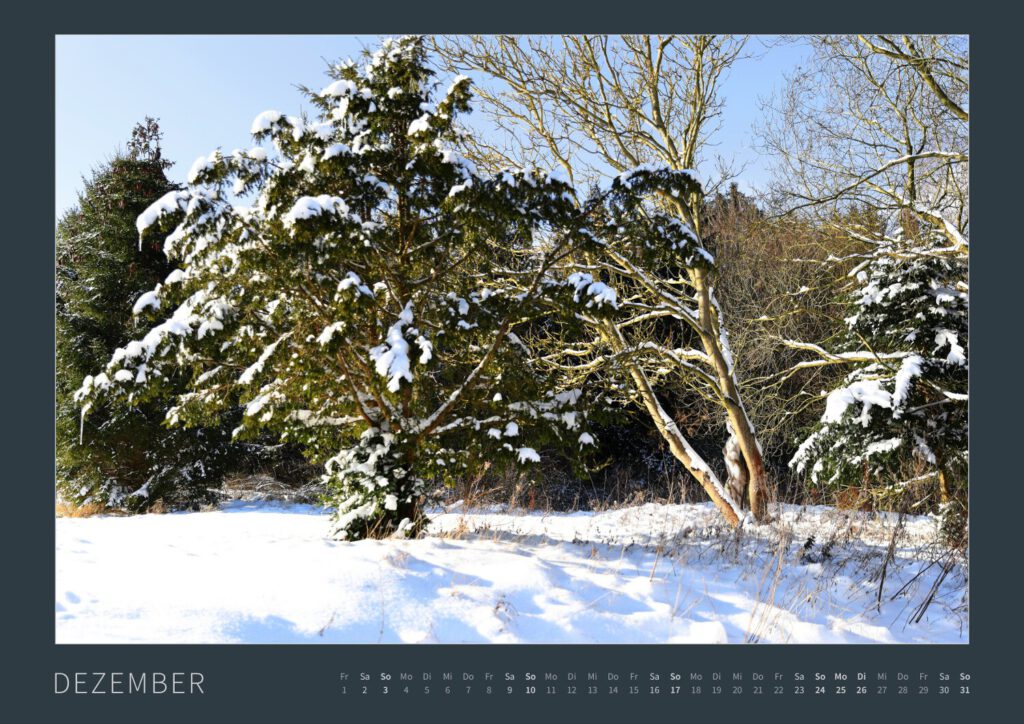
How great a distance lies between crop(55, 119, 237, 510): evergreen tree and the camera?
33.0 feet

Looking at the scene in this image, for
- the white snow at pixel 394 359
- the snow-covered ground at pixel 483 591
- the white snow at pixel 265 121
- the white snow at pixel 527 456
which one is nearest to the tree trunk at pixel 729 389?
the snow-covered ground at pixel 483 591

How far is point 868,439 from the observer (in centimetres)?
625

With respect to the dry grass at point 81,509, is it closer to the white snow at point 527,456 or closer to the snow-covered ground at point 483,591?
the snow-covered ground at point 483,591

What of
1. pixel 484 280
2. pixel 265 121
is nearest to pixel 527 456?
pixel 265 121

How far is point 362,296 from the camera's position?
13.6ft

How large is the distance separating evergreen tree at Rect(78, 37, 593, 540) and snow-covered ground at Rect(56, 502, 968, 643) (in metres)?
0.84

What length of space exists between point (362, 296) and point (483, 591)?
1.98 metres

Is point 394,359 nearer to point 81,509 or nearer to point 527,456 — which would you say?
point 527,456

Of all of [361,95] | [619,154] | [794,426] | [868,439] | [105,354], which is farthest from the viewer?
[794,426]

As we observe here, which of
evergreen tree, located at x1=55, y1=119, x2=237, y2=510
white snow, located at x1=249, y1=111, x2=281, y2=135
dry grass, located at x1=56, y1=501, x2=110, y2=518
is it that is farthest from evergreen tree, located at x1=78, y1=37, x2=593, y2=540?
dry grass, located at x1=56, y1=501, x2=110, y2=518

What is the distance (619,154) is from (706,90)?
1.31 m

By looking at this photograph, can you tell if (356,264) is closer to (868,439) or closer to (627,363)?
(627,363)

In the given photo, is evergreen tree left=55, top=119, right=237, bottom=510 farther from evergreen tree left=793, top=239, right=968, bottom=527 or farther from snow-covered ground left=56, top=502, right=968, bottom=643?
evergreen tree left=793, top=239, right=968, bottom=527
